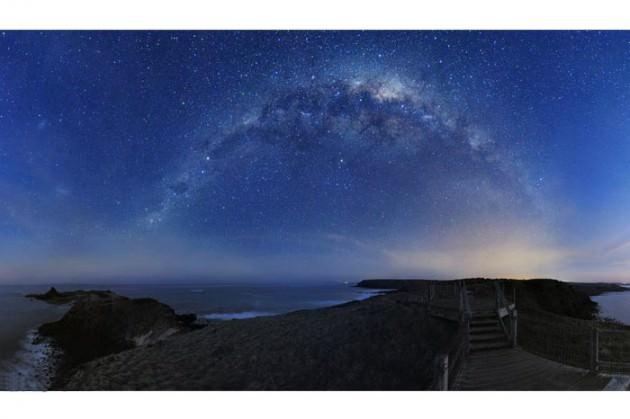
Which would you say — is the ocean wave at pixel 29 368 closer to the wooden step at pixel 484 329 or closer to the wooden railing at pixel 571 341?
the wooden step at pixel 484 329

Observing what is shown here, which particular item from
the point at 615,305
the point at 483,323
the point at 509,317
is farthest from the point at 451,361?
the point at 615,305

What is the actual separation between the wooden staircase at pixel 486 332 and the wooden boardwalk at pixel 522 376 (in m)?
0.72

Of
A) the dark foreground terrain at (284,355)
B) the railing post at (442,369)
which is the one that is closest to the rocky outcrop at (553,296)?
the dark foreground terrain at (284,355)

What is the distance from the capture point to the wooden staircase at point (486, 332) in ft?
23.7

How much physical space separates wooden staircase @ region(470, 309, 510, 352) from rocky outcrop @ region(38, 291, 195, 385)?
11.1 metres

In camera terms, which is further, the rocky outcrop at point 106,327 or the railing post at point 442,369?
the rocky outcrop at point 106,327

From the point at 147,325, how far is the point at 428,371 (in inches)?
489

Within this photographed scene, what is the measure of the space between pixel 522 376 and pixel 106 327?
1529 centimetres

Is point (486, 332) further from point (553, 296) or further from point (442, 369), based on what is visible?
point (553, 296)

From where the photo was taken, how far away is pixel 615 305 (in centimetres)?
2189
